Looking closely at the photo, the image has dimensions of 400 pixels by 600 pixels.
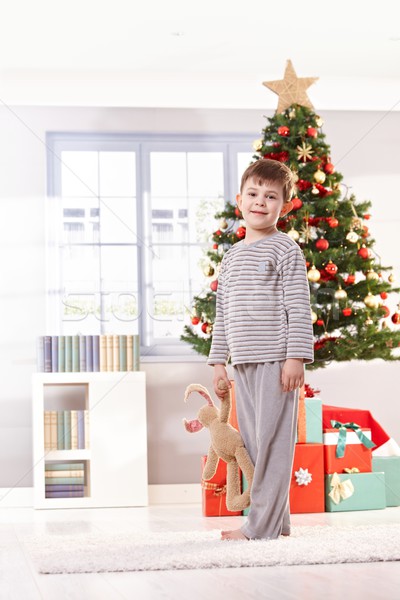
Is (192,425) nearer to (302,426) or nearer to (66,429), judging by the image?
(302,426)

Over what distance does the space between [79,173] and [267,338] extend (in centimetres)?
203

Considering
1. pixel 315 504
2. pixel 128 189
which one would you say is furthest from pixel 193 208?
pixel 315 504

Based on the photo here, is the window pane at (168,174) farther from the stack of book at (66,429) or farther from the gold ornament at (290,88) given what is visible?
the stack of book at (66,429)

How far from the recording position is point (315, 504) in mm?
3146

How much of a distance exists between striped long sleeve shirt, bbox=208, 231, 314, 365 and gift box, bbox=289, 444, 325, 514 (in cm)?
103

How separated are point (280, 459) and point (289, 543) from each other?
0.70 ft

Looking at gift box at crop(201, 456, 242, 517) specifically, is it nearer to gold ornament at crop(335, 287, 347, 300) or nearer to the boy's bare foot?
gold ornament at crop(335, 287, 347, 300)

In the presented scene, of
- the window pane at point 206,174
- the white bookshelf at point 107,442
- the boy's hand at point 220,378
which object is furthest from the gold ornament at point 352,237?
the boy's hand at point 220,378

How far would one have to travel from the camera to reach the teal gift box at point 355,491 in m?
3.16

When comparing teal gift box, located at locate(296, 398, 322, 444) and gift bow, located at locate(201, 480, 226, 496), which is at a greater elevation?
teal gift box, located at locate(296, 398, 322, 444)

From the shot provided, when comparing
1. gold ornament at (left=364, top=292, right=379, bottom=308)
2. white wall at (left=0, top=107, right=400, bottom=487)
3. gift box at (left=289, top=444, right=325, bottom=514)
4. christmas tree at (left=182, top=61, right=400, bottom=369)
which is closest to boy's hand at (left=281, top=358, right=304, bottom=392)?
gift box at (left=289, top=444, right=325, bottom=514)

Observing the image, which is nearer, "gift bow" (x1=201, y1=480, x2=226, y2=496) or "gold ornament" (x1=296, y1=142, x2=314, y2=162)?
"gift bow" (x1=201, y1=480, x2=226, y2=496)

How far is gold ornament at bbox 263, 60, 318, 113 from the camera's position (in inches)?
140

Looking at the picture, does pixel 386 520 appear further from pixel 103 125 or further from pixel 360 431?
pixel 103 125
